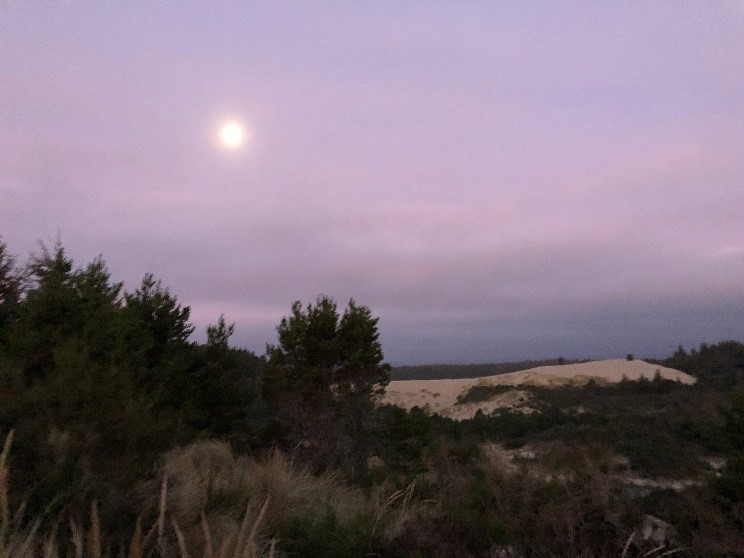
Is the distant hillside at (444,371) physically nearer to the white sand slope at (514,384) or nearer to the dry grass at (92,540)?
the white sand slope at (514,384)

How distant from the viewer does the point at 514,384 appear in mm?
48156

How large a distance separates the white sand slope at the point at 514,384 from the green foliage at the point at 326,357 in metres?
19.9

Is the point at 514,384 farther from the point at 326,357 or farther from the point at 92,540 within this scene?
the point at 92,540

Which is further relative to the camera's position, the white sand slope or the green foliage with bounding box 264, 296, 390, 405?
the white sand slope

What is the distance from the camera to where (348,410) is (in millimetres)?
16734

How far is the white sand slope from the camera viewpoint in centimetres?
3997

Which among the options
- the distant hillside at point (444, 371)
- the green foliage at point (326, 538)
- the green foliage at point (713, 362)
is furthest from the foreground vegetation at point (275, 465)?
the distant hillside at point (444, 371)

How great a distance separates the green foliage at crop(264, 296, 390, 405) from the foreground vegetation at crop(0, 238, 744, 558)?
39 millimetres

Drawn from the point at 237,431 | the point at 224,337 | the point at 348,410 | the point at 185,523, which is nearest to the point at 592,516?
the point at 185,523

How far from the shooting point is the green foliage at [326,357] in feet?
56.4

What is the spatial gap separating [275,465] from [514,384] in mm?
40733

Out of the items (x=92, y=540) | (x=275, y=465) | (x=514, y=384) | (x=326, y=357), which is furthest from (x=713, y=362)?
(x=92, y=540)

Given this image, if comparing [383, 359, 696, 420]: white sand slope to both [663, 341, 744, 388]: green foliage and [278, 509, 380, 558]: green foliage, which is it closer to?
[663, 341, 744, 388]: green foliage

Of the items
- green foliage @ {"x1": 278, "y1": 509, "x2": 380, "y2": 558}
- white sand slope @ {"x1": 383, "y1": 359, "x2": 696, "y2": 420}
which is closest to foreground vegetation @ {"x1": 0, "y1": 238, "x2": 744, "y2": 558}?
green foliage @ {"x1": 278, "y1": 509, "x2": 380, "y2": 558}
